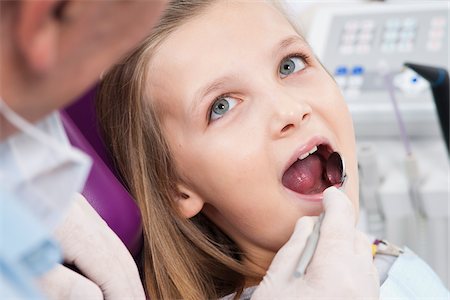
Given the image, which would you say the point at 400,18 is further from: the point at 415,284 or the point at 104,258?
the point at 104,258

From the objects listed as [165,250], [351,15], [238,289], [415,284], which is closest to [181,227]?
[165,250]

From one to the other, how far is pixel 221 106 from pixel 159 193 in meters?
0.20

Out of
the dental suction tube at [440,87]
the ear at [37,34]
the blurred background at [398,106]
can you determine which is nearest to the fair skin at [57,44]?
the ear at [37,34]

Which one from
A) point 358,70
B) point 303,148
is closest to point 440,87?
point 358,70

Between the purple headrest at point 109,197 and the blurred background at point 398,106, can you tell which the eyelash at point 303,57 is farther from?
the purple headrest at point 109,197

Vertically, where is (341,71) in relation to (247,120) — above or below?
below

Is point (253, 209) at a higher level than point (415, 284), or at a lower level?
higher

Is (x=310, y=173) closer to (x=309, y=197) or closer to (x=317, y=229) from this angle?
(x=309, y=197)

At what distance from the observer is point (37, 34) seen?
0.62 m

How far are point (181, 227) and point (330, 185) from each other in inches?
11.2

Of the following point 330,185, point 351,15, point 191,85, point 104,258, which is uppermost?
point 191,85

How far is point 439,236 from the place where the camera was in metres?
1.70

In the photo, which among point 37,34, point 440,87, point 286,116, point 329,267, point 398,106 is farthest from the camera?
point 398,106

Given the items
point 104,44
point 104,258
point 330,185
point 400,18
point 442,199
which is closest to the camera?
point 104,44
